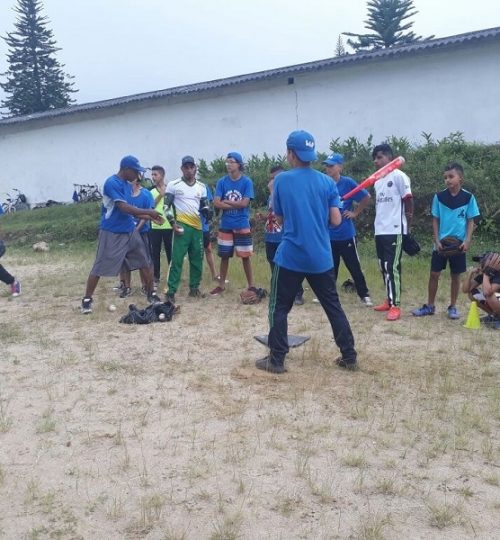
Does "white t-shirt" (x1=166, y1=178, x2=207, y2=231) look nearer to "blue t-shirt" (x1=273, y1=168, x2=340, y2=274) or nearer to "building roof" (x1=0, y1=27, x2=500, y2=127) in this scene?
"blue t-shirt" (x1=273, y1=168, x2=340, y2=274)

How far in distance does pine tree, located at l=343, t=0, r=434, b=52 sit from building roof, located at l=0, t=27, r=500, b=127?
20343 mm

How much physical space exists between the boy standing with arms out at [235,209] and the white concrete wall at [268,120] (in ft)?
33.5

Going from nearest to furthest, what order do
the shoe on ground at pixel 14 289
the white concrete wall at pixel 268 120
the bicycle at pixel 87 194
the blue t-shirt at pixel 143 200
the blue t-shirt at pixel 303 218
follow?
1. the blue t-shirt at pixel 303 218
2. the blue t-shirt at pixel 143 200
3. the shoe on ground at pixel 14 289
4. the white concrete wall at pixel 268 120
5. the bicycle at pixel 87 194

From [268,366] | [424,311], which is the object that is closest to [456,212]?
[424,311]

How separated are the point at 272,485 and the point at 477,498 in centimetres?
106

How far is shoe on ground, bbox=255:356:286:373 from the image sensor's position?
5.16 metres

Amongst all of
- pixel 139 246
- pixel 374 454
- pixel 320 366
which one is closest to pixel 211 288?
pixel 139 246

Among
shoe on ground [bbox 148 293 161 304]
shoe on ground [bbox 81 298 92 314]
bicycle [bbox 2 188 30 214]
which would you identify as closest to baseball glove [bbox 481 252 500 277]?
shoe on ground [bbox 148 293 161 304]

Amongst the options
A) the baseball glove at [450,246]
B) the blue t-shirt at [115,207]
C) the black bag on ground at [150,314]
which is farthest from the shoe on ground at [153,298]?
the baseball glove at [450,246]

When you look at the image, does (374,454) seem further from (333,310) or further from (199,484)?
(333,310)

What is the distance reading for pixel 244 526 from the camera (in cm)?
305

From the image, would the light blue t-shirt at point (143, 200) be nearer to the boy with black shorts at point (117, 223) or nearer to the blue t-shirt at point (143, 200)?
the blue t-shirt at point (143, 200)

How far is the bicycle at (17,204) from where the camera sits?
2488cm

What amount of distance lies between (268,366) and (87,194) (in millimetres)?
19524
